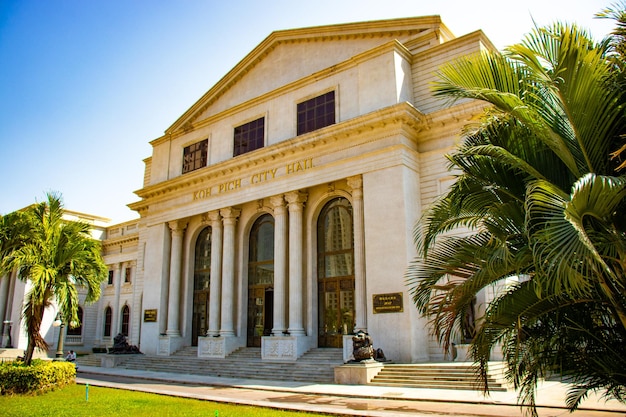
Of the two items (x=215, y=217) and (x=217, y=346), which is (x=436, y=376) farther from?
(x=215, y=217)

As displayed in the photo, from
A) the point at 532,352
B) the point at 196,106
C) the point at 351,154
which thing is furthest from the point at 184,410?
the point at 196,106

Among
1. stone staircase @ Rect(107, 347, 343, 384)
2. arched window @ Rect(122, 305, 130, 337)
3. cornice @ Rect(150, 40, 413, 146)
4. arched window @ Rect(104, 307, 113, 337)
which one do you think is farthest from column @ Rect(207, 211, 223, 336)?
arched window @ Rect(104, 307, 113, 337)

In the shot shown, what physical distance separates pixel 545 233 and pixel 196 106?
28620 mm

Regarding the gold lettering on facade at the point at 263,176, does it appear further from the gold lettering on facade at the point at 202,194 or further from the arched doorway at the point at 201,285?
the arched doorway at the point at 201,285

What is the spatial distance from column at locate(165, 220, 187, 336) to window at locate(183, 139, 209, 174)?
3404mm

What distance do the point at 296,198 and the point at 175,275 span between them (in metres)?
9.86

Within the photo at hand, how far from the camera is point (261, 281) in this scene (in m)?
26.7

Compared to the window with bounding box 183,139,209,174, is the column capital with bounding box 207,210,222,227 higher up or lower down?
lower down

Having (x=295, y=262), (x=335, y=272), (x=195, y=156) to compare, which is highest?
(x=195, y=156)

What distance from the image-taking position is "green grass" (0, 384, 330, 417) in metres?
11.6

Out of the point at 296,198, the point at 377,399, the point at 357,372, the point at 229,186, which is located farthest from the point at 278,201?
the point at 377,399

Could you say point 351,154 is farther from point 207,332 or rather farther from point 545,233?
point 545,233

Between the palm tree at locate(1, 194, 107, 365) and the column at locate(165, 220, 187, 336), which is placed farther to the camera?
the column at locate(165, 220, 187, 336)

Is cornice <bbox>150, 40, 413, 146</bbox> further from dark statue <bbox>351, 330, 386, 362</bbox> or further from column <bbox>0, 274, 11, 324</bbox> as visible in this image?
column <bbox>0, 274, 11, 324</bbox>
